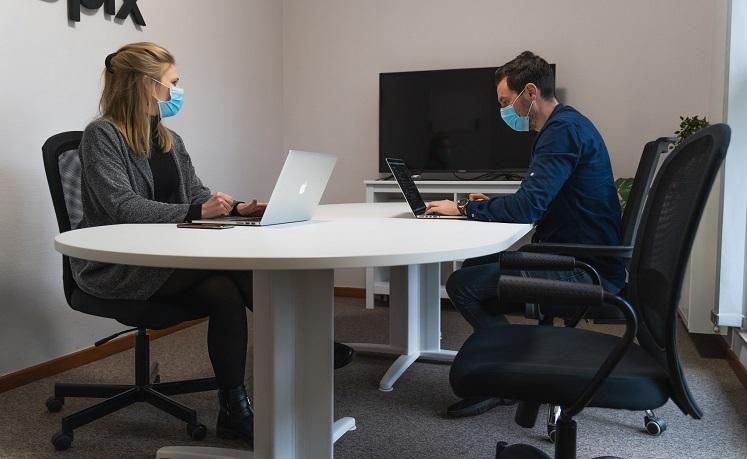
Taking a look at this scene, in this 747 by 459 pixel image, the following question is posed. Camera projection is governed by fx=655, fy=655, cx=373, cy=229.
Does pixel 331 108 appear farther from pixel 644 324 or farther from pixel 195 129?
pixel 644 324

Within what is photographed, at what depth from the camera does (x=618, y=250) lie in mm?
1878

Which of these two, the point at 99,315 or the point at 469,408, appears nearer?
the point at 99,315

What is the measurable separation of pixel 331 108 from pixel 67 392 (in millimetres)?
2818

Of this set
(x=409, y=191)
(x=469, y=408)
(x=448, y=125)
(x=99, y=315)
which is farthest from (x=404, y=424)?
(x=448, y=125)

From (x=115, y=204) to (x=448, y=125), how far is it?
2551 mm

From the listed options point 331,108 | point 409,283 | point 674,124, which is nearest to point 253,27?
point 331,108

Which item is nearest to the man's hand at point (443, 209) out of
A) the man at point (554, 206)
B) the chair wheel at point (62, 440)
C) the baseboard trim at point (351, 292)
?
the man at point (554, 206)

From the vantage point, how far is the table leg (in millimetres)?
1485

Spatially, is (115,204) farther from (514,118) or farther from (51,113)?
(514,118)

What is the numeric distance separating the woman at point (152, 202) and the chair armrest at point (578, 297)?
0.97 metres

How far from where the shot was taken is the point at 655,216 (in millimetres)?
1319

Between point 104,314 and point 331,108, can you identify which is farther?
point 331,108

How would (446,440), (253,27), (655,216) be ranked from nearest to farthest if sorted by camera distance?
(655,216) < (446,440) < (253,27)

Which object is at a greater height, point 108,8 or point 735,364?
point 108,8
